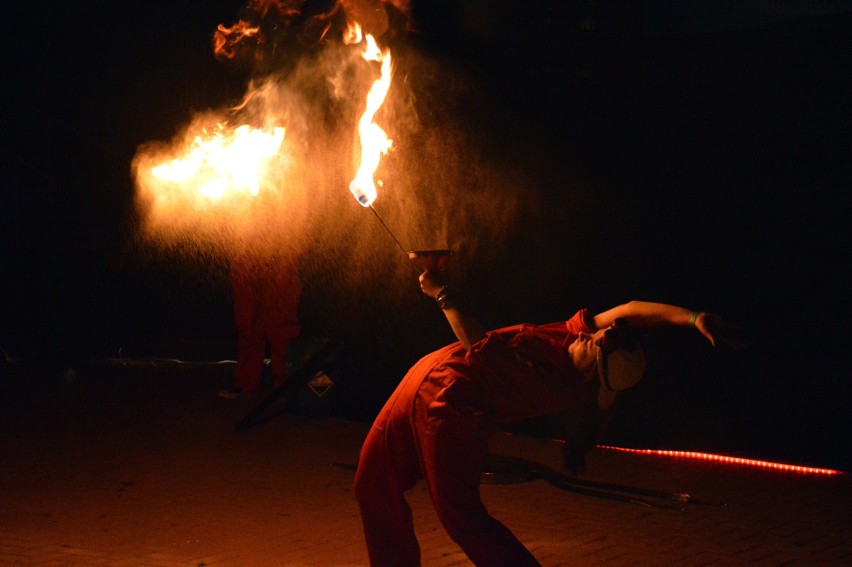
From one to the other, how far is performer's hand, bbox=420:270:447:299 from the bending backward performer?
11 centimetres

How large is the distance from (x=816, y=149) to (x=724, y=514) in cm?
266

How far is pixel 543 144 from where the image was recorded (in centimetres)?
767

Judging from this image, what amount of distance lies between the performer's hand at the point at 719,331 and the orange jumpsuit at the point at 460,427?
1.59ft

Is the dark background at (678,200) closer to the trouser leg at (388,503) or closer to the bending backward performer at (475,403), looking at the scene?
the bending backward performer at (475,403)

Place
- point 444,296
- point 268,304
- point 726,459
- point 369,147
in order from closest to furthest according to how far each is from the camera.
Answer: point 444,296 → point 369,147 → point 726,459 → point 268,304

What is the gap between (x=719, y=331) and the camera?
3.14 meters

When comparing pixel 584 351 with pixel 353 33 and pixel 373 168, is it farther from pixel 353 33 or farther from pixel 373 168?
pixel 353 33

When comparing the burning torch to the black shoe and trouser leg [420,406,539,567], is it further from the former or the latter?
the black shoe

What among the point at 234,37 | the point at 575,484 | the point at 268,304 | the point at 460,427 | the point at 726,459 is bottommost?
the point at 726,459

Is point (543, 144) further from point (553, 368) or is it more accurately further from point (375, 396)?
point (553, 368)

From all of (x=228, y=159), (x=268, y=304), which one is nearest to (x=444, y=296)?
(x=228, y=159)

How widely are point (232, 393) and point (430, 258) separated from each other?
22.2 ft

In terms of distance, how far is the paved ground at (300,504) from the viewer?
5.02 m

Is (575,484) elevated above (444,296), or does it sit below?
below
